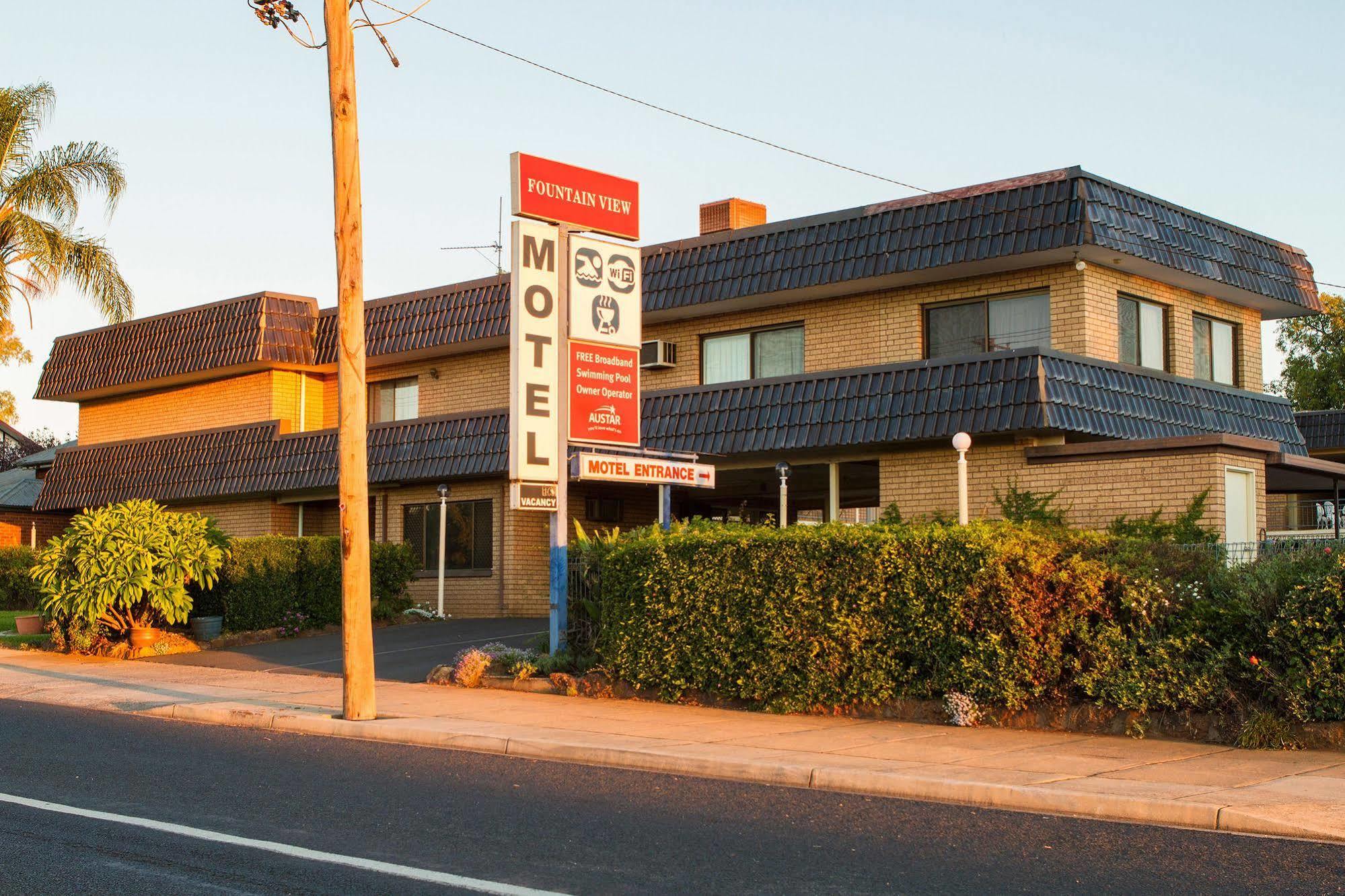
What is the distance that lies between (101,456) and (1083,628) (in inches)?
1143

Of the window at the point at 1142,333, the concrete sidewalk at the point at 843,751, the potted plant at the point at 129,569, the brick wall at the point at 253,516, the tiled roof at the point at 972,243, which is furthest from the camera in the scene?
the brick wall at the point at 253,516

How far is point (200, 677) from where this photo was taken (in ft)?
63.0

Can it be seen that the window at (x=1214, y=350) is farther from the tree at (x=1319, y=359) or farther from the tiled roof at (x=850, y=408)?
the tree at (x=1319, y=359)

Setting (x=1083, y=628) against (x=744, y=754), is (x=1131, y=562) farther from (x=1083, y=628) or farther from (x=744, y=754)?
(x=744, y=754)

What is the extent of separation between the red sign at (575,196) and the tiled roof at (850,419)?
588cm

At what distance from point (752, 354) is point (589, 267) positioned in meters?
8.89

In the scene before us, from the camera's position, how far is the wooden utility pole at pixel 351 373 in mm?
14328

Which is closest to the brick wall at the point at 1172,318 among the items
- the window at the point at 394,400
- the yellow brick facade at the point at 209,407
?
the window at the point at 394,400

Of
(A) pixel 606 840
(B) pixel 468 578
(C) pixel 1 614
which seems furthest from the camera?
(C) pixel 1 614

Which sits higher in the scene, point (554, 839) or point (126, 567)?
point (126, 567)

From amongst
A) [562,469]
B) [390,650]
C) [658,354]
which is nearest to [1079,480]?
[562,469]

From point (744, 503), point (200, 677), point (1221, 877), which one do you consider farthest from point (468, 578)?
point (1221, 877)

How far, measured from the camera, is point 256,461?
31750 millimetres

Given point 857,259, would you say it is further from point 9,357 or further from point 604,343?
point 9,357
